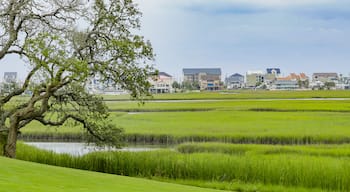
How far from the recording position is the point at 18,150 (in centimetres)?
1883

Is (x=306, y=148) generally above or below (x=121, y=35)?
below

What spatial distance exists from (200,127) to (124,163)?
17061 mm

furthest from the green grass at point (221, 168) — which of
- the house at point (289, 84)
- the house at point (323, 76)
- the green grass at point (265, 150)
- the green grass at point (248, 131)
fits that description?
the house at point (323, 76)

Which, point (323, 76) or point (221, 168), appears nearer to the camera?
point (221, 168)

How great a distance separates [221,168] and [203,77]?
501 ft

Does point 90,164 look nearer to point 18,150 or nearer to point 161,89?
point 18,150

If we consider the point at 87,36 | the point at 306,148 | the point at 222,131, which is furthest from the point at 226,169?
the point at 222,131

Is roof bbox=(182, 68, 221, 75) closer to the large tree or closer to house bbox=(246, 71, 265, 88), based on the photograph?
house bbox=(246, 71, 265, 88)

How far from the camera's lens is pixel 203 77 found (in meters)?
168

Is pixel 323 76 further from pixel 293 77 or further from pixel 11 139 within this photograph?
pixel 11 139

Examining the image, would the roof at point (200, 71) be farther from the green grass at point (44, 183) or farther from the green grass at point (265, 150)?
the green grass at point (44, 183)

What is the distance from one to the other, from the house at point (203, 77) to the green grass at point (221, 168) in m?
130

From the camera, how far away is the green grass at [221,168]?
15.0 m

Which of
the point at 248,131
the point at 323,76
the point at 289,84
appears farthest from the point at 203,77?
the point at 248,131
